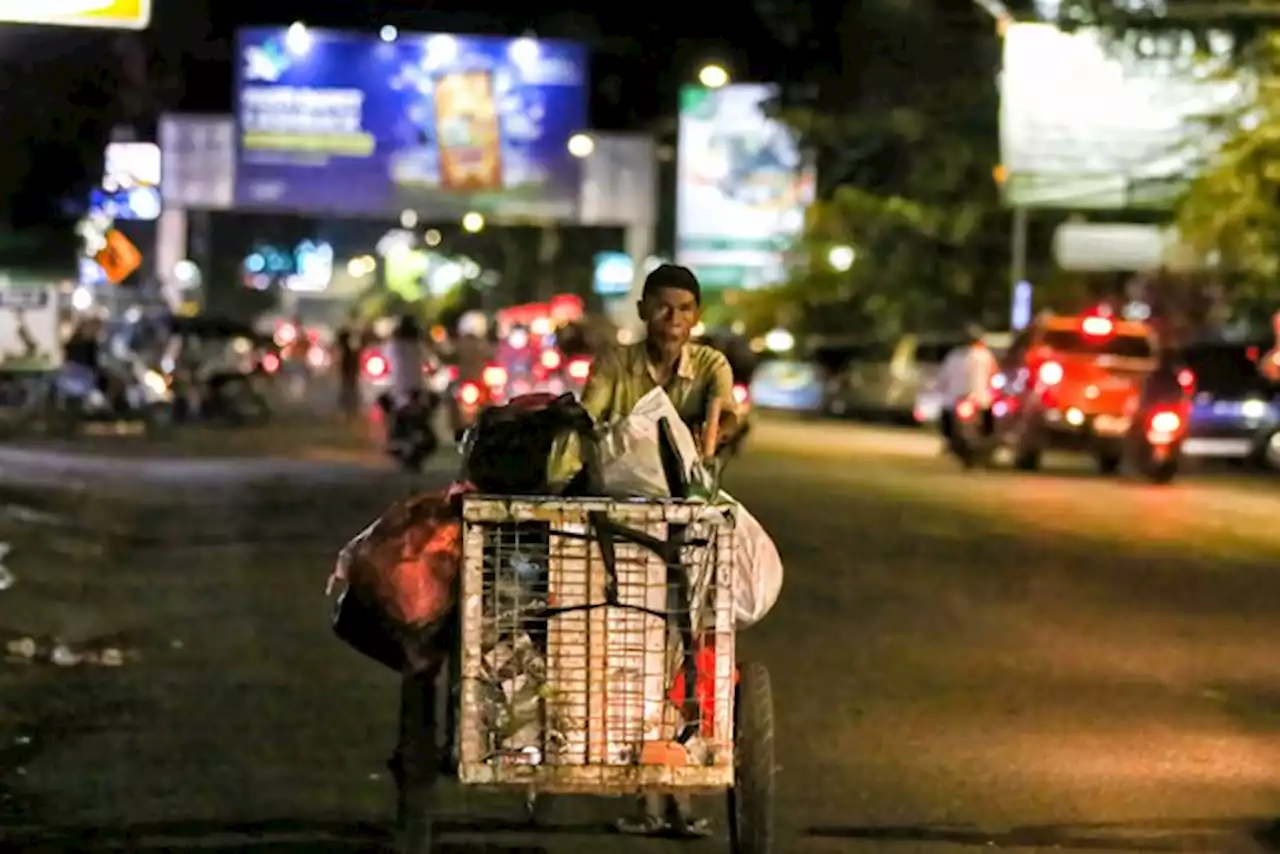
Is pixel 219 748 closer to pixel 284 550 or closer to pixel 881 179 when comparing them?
pixel 284 550

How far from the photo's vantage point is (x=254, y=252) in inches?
3354

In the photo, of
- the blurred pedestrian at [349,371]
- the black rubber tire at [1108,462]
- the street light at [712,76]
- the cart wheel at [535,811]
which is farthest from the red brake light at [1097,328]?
the street light at [712,76]

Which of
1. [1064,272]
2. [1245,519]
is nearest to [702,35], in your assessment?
[1064,272]

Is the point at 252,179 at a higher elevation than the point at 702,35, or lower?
lower

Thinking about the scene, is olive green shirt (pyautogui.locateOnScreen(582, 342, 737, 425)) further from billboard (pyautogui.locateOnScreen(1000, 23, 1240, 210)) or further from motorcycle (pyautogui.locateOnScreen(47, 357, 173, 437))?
motorcycle (pyautogui.locateOnScreen(47, 357, 173, 437))

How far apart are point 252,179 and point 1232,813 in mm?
37596

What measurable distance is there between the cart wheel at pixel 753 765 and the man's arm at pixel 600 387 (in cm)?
109

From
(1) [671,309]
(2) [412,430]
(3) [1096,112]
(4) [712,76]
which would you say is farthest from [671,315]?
A: (4) [712,76]

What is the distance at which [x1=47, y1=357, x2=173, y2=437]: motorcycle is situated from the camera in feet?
111

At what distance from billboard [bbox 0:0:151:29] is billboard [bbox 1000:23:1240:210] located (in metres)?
19.3

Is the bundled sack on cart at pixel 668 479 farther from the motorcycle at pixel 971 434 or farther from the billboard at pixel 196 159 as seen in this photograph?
the billboard at pixel 196 159

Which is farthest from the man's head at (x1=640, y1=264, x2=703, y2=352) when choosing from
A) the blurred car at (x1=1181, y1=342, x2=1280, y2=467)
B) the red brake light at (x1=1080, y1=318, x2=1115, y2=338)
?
the blurred car at (x1=1181, y1=342, x2=1280, y2=467)

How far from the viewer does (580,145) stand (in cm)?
4522

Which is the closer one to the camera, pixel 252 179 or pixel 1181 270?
pixel 1181 270
